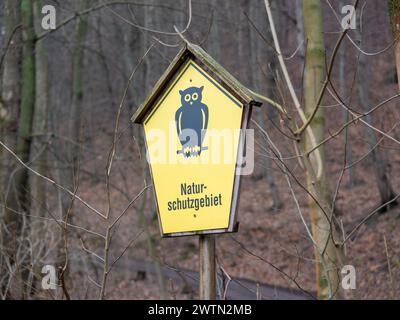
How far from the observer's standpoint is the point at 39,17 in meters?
12.3

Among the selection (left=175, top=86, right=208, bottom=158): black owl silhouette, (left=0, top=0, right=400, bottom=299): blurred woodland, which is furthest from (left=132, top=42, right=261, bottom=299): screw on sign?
(left=0, top=0, right=400, bottom=299): blurred woodland

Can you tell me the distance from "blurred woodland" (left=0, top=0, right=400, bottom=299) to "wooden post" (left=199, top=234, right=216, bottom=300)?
465 mm

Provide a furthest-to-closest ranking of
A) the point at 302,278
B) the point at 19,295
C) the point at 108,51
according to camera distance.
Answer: the point at 108,51, the point at 302,278, the point at 19,295

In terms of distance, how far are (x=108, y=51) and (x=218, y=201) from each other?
1616 centimetres

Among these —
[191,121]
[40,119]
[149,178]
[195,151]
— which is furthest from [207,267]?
[40,119]

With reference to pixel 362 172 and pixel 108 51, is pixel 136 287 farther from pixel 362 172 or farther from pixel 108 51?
pixel 362 172

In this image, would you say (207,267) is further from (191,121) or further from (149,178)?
(149,178)

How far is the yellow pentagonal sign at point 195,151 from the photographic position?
11.0 feet

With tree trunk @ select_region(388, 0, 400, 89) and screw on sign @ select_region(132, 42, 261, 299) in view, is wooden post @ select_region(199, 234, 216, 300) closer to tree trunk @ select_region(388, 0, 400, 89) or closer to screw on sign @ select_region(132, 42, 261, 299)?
screw on sign @ select_region(132, 42, 261, 299)

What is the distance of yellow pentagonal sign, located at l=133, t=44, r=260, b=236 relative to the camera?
132 inches

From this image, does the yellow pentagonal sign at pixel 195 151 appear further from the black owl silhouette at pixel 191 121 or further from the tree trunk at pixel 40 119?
the tree trunk at pixel 40 119

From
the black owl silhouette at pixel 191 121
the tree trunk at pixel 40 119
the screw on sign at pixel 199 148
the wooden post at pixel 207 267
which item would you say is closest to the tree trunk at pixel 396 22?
the screw on sign at pixel 199 148

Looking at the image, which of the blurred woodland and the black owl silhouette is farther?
the blurred woodland
